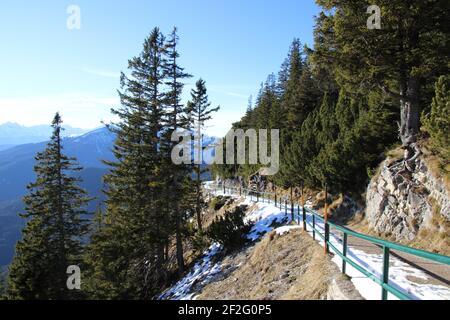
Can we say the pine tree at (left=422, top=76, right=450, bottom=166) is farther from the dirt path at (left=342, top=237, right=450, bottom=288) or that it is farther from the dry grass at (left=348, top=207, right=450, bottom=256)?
the dirt path at (left=342, top=237, right=450, bottom=288)

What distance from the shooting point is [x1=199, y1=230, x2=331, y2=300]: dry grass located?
8562 mm

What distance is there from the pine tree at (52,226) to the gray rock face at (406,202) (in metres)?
20.7

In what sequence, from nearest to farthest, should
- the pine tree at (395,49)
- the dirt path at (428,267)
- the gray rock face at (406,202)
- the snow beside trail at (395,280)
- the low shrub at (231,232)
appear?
1. the snow beside trail at (395,280)
2. the dirt path at (428,267)
3. the gray rock face at (406,202)
4. the pine tree at (395,49)
5. the low shrub at (231,232)

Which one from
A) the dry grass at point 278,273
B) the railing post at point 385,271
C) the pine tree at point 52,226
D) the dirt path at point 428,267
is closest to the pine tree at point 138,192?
the pine tree at point 52,226

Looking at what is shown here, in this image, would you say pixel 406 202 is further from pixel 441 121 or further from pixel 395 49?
pixel 395 49

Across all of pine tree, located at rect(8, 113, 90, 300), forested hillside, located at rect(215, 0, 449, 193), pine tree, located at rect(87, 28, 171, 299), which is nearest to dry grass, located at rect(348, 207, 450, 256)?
forested hillside, located at rect(215, 0, 449, 193)

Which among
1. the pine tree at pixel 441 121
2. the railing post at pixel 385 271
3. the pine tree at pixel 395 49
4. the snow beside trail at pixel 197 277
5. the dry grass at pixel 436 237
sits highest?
the pine tree at pixel 395 49

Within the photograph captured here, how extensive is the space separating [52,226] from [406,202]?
2444 centimetres

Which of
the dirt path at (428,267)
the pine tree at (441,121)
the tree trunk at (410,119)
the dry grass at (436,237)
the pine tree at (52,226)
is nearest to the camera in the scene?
the dirt path at (428,267)

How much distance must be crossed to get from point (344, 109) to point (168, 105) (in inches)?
535

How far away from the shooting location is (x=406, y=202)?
45.9 feet

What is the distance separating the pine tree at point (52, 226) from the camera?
74.9 feet

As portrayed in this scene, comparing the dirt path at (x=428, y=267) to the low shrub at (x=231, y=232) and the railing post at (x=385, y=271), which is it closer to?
the railing post at (x=385, y=271)

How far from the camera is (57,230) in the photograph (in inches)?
1000
